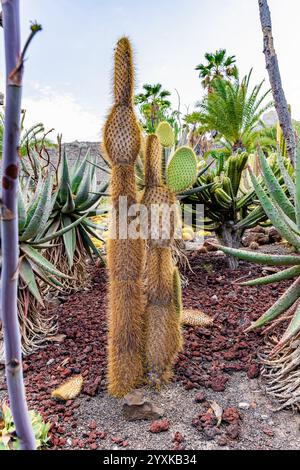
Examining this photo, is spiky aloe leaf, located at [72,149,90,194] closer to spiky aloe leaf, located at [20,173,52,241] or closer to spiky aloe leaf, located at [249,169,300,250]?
spiky aloe leaf, located at [20,173,52,241]

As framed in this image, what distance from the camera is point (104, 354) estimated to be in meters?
2.30

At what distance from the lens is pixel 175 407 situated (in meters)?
1.82

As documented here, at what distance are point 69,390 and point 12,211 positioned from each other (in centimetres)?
141

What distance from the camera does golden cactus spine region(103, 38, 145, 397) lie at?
5.91ft

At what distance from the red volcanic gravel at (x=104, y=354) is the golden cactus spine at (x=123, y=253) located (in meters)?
0.22

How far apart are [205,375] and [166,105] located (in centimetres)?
2306

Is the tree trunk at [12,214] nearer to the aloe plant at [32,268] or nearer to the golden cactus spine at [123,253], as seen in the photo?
the golden cactus spine at [123,253]

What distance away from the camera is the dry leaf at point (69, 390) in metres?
1.93

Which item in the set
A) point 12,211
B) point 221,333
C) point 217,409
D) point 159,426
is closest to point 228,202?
point 221,333

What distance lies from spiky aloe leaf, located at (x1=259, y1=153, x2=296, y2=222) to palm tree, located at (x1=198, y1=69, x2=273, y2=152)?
12.4m

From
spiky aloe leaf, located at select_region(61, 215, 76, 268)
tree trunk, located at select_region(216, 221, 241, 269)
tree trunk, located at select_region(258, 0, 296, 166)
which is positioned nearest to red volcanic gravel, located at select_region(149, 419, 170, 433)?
spiky aloe leaf, located at select_region(61, 215, 76, 268)
